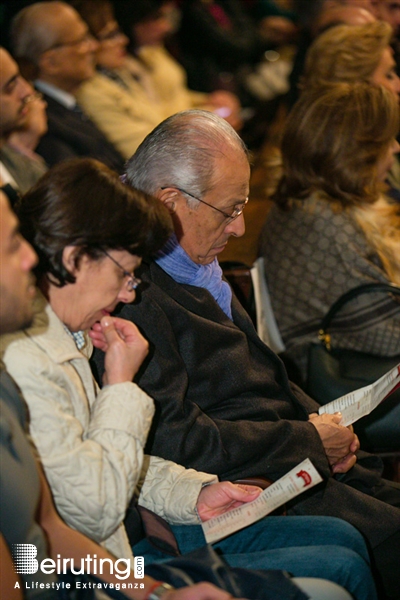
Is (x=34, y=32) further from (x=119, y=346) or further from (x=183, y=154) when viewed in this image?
(x=119, y=346)

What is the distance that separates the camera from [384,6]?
470 centimetres

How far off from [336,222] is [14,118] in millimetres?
1606

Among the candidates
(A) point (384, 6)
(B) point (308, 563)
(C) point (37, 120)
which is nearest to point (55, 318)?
(B) point (308, 563)

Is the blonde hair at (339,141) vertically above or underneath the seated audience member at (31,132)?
above

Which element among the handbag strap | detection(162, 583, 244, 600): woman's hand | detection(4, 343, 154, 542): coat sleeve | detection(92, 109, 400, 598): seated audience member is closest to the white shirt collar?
the handbag strap

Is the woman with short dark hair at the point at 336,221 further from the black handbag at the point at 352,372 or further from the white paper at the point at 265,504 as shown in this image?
the white paper at the point at 265,504

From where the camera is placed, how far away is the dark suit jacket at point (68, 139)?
4.08 metres

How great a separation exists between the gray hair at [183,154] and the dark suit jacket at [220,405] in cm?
23

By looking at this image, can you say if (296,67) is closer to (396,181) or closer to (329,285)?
(396,181)

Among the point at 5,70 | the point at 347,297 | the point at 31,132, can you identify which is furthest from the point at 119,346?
the point at 31,132

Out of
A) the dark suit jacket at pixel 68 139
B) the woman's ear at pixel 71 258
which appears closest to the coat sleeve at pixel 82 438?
the woman's ear at pixel 71 258

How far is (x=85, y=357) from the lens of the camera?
1759 mm

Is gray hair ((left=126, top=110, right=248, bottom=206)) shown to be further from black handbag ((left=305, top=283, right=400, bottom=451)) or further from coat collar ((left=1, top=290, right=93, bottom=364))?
black handbag ((left=305, top=283, right=400, bottom=451))

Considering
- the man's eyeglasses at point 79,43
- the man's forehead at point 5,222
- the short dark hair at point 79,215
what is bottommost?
the man's eyeglasses at point 79,43
